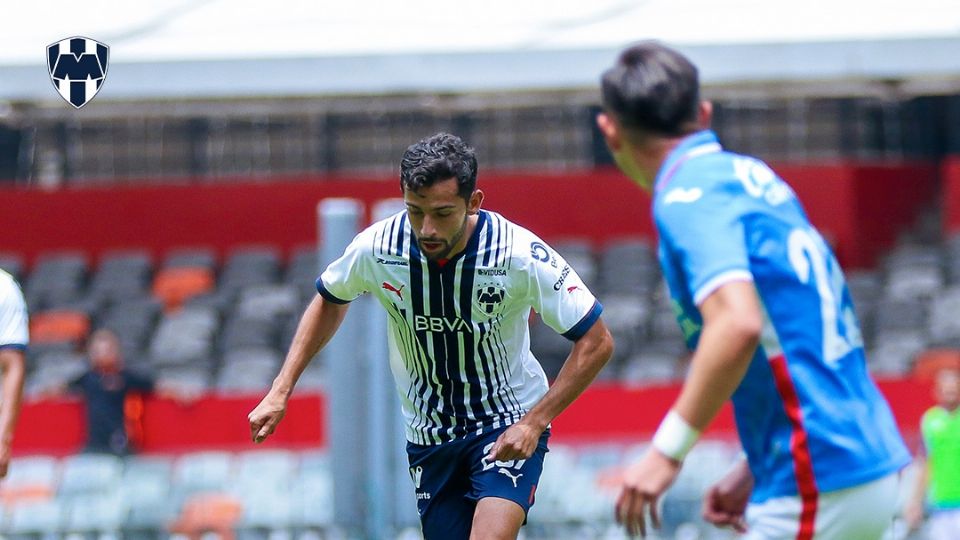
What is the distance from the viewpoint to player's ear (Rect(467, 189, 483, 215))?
209 inches

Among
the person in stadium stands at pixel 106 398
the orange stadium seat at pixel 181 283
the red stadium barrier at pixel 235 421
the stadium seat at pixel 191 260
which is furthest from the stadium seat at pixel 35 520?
the stadium seat at pixel 191 260

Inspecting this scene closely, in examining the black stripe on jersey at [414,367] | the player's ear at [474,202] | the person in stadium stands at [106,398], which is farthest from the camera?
the person in stadium stands at [106,398]

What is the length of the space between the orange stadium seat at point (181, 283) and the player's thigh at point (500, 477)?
1283 centimetres

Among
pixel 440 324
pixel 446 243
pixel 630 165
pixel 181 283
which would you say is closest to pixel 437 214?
pixel 446 243

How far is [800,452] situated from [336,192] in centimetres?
1668

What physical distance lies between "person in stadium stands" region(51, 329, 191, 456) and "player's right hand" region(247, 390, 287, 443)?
8.33m

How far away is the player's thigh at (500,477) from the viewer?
5.48 m

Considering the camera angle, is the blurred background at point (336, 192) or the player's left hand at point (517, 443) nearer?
the player's left hand at point (517, 443)

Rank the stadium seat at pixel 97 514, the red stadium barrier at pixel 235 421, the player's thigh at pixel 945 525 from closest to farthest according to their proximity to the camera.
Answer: the player's thigh at pixel 945 525
the stadium seat at pixel 97 514
the red stadium barrier at pixel 235 421

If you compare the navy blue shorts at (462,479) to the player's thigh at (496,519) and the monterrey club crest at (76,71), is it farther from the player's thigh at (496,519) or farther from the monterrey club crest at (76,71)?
the monterrey club crest at (76,71)

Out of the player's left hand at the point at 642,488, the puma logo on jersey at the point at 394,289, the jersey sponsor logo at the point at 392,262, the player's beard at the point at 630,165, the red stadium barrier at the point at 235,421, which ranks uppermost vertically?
the player's beard at the point at 630,165

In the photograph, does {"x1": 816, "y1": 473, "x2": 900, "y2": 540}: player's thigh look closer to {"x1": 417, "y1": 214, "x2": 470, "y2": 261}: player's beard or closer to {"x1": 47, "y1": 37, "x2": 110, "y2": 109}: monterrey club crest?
{"x1": 417, "y1": 214, "x2": 470, "y2": 261}: player's beard

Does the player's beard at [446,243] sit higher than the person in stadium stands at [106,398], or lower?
higher

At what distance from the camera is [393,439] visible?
10.2 metres
